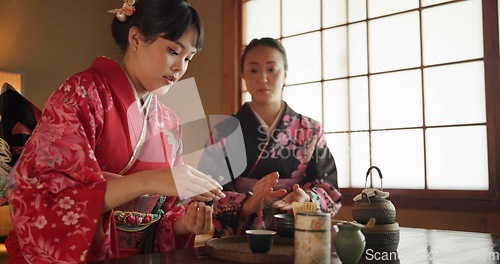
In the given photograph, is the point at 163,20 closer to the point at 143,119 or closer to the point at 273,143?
the point at 143,119

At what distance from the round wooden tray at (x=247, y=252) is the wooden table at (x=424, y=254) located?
0.08ft

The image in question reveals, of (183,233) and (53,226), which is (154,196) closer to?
(183,233)

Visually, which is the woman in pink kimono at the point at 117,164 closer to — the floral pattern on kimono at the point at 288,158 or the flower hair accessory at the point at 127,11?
the flower hair accessory at the point at 127,11

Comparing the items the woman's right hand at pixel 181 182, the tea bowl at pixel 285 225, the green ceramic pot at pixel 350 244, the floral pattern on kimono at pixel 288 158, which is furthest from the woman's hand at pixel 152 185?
the floral pattern on kimono at pixel 288 158

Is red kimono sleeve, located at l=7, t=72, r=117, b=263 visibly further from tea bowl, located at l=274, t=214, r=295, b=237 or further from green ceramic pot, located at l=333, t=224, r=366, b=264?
green ceramic pot, located at l=333, t=224, r=366, b=264

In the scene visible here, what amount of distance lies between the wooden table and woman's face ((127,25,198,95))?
68cm

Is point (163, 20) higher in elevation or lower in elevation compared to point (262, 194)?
higher

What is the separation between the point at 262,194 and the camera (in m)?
2.08

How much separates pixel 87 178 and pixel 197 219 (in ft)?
1.39

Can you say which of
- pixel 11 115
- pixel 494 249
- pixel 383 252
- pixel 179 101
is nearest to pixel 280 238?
pixel 383 252

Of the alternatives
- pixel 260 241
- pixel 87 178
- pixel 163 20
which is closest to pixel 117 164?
pixel 87 178

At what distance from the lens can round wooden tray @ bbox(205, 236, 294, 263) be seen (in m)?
1.30

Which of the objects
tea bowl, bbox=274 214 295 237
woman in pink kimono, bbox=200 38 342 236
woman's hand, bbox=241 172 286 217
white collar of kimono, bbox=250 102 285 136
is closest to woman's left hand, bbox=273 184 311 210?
woman's hand, bbox=241 172 286 217

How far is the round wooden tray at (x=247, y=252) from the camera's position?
4.26 ft
